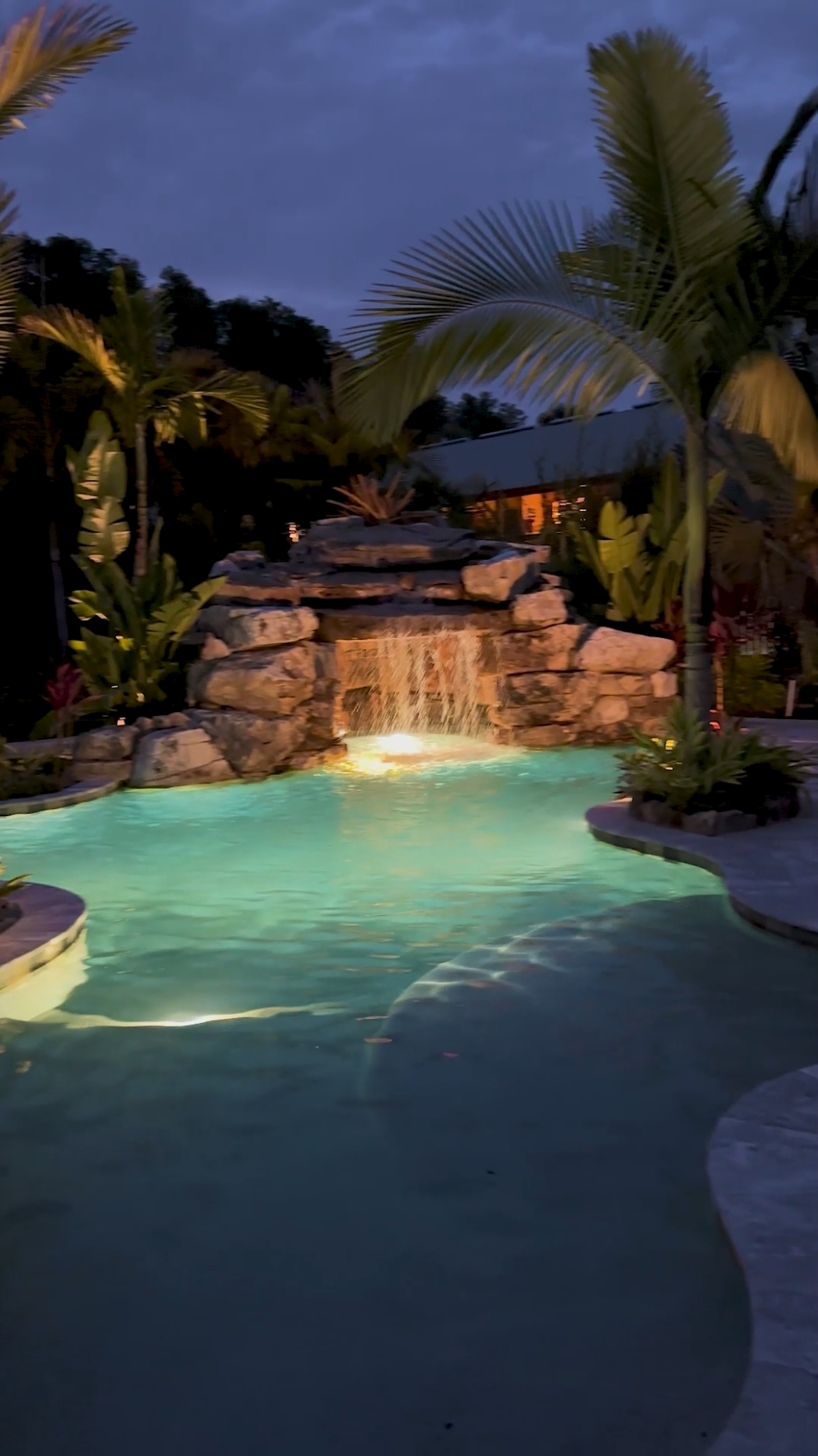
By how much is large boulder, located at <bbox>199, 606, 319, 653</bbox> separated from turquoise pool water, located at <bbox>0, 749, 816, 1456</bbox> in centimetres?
530

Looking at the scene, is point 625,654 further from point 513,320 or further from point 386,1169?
point 386,1169

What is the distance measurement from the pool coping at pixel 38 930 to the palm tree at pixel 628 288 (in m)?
3.39

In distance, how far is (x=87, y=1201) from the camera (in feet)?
10.3

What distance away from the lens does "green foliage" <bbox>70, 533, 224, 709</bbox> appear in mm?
11711

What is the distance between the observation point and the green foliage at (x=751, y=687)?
12766mm

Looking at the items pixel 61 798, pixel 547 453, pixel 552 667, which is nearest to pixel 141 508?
pixel 61 798

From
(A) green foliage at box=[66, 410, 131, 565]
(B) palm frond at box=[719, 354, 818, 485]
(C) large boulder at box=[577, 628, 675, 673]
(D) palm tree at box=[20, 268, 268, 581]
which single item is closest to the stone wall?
(C) large boulder at box=[577, 628, 675, 673]

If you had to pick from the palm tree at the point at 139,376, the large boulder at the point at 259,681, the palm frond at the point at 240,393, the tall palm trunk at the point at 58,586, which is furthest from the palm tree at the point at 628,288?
the tall palm trunk at the point at 58,586

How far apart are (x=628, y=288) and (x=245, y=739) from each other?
5716mm

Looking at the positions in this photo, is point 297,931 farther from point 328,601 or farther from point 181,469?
point 181,469

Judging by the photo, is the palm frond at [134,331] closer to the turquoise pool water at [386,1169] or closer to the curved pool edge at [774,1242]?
the turquoise pool water at [386,1169]

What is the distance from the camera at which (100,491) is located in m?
12.4

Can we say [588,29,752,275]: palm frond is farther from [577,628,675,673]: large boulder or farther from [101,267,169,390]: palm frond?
[101,267,169,390]: palm frond

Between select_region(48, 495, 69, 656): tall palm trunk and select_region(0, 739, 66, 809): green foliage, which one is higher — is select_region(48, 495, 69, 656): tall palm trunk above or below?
above
